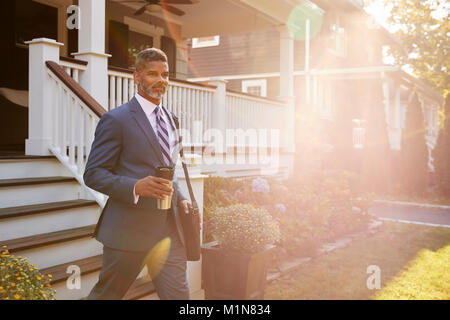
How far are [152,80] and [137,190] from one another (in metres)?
0.68

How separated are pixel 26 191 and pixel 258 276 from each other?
8.53 feet

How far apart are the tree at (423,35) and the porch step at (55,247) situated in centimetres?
2600

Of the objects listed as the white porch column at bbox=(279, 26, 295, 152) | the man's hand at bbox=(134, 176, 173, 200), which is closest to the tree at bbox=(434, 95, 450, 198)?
the white porch column at bbox=(279, 26, 295, 152)

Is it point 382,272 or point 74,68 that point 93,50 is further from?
point 382,272

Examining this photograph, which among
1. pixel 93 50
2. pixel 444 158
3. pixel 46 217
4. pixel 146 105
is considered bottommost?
pixel 46 217

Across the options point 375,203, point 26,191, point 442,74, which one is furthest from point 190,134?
point 442,74

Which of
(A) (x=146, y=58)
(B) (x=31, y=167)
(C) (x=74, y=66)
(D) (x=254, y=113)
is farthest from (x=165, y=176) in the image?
(D) (x=254, y=113)

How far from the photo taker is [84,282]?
13.6ft

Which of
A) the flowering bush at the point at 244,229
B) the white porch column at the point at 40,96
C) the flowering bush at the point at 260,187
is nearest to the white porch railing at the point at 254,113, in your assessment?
the flowering bush at the point at 260,187

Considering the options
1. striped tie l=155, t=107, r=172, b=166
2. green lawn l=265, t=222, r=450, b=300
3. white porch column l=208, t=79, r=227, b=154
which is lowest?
green lawn l=265, t=222, r=450, b=300

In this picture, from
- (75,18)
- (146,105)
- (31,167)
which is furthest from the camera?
(75,18)

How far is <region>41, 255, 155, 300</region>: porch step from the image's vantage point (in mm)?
3902

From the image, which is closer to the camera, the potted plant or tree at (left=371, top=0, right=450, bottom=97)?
the potted plant

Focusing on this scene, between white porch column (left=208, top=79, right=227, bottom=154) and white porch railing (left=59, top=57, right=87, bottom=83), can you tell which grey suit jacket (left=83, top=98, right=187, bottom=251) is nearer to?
white porch railing (left=59, top=57, right=87, bottom=83)
